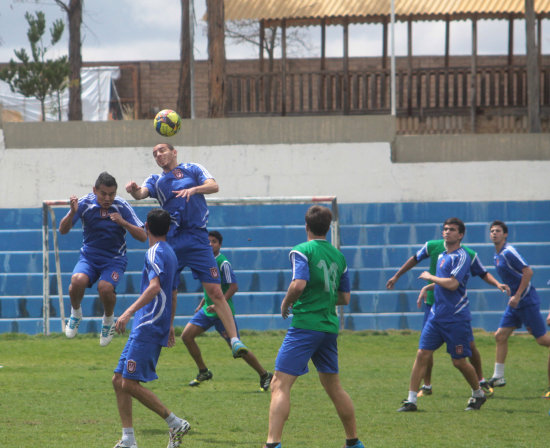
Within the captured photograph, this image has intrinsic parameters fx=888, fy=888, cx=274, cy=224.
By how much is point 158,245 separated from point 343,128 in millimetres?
12569

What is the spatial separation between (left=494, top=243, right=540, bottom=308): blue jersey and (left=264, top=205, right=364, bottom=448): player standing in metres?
4.72

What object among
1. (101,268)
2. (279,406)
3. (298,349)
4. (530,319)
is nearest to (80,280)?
(101,268)

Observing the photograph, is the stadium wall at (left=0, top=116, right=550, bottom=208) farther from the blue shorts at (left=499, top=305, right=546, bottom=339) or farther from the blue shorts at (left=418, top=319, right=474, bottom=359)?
the blue shorts at (left=418, top=319, right=474, bottom=359)

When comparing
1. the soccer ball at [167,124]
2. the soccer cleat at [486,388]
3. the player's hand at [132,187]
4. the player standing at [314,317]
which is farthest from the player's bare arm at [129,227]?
the soccer cleat at [486,388]

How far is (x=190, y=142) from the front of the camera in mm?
19312

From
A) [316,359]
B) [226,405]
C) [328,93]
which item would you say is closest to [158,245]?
[316,359]

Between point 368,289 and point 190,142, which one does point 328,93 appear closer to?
point 190,142

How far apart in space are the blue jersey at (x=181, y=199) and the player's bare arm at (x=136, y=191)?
0.08 m

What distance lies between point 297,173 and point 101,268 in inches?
395

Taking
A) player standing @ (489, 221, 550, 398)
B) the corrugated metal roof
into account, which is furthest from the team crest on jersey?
the corrugated metal roof

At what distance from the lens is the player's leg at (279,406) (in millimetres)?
6621

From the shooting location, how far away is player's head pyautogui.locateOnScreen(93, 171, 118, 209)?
8891 millimetres

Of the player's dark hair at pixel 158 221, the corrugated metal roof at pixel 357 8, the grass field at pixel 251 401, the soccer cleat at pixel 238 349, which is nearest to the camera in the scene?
the player's dark hair at pixel 158 221

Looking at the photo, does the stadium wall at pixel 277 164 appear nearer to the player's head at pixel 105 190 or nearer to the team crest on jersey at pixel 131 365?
the player's head at pixel 105 190
